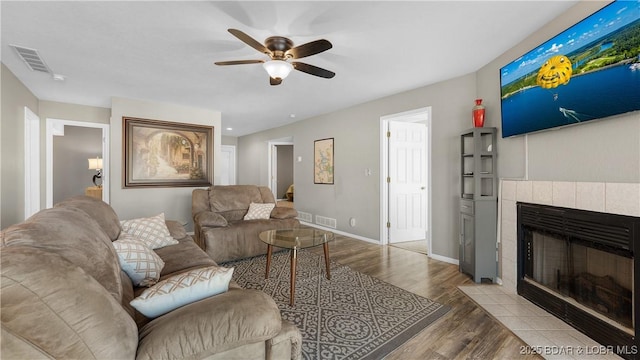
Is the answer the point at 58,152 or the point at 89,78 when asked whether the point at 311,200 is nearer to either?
the point at 89,78

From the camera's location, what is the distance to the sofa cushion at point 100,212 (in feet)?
6.21

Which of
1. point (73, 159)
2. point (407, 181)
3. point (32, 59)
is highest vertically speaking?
point (32, 59)

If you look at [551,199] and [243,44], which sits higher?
[243,44]

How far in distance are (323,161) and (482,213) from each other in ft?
10.5

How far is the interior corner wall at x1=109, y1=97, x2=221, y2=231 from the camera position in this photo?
4137mm

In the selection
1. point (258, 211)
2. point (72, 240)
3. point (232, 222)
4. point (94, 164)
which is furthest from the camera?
point (94, 164)

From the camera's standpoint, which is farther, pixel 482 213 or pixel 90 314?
pixel 482 213

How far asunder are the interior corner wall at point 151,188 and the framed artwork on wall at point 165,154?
8 centimetres

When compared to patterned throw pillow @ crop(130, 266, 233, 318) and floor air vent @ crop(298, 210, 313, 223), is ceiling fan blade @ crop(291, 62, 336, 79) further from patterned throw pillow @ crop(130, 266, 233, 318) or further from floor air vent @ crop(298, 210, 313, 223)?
floor air vent @ crop(298, 210, 313, 223)

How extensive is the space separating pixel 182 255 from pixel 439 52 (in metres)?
3.16

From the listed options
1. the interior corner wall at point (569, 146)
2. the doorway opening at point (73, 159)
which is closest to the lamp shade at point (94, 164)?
the doorway opening at point (73, 159)

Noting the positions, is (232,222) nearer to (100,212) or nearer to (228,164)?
(100,212)

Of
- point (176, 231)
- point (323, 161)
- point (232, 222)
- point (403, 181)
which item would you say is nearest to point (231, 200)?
point (232, 222)

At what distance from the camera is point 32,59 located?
2.82m
